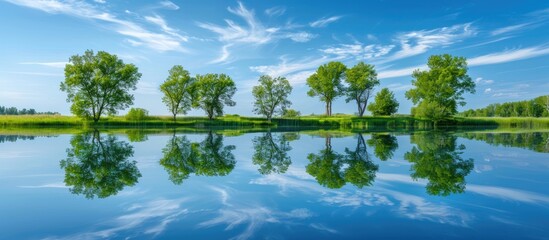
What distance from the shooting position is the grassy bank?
51.9 meters

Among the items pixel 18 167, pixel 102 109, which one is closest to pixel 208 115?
pixel 102 109

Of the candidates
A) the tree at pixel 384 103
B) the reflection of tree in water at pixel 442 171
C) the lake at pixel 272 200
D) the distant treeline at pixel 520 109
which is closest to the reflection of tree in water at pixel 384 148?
the reflection of tree in water at pixel 442 171

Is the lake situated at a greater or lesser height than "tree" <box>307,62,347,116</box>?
lesser

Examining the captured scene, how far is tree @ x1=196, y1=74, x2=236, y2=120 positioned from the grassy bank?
3311 mm

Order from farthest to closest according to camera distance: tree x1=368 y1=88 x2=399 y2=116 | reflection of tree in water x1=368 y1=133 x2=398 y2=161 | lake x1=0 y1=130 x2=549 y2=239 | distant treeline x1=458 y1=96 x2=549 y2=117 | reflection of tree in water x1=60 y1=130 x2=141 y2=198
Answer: distant treeline x1=458 y1=96 x2=549 y2=117 < tree x1=368 y1=88 x2=399 y2=116 < reflection of tree in water x1=368 y1=133 x2=398 y2=161 < reflection of tree in water x1=60 y1=130 x2=141 y2=198 < lake x1=0 y1=130 x2=549 y2=239

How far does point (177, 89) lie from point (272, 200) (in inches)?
2511

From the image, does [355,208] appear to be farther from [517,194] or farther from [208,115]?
[208,115]

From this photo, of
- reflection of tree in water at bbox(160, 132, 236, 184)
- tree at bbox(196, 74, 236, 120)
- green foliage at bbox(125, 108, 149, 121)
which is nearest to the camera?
reflection of tree in water at bbox(160, 132, 236, 184)

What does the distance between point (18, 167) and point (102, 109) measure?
1982 inches

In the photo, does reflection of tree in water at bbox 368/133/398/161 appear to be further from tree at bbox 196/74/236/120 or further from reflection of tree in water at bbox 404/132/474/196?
tree at bbox 196/74/236/120

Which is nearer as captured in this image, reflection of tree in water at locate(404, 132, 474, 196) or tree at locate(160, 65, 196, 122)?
reflection of tree in water at locate(404, 132, 474, 196)

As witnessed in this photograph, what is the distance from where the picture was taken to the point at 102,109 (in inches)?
2280

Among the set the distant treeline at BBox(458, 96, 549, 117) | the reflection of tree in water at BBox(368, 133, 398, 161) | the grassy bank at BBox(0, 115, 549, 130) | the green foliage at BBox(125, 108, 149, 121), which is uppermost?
the distant treeline at BBox(458, 96, 549, 117)

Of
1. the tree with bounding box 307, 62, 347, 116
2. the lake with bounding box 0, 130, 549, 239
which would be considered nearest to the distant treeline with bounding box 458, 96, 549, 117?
the tree with bounding box 307, 62, 347, 116
